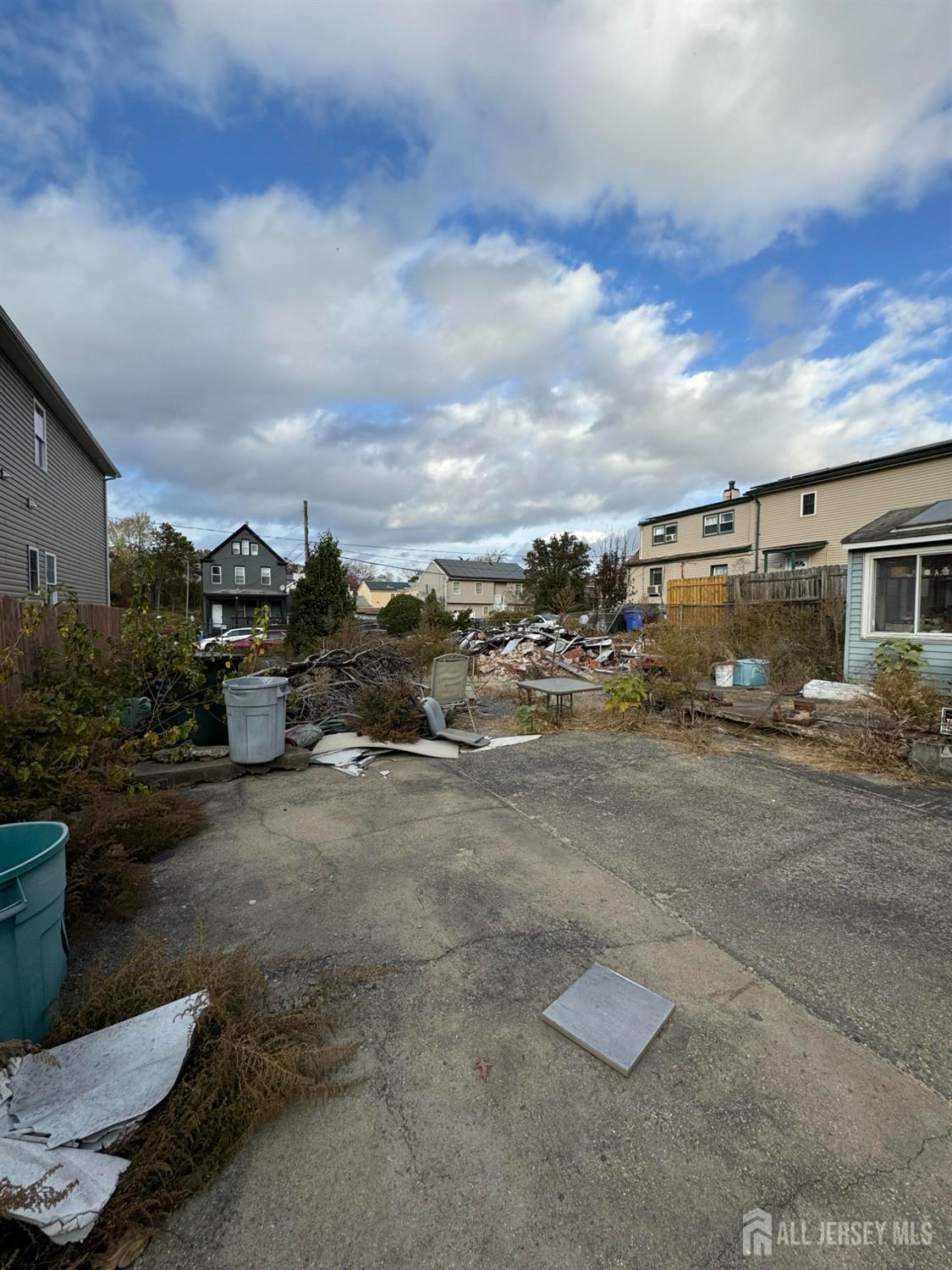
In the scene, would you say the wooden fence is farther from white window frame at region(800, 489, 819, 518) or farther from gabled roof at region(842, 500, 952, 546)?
white window frame at region(800, 489, 819, 518)

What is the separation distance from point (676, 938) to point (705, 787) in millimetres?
2676

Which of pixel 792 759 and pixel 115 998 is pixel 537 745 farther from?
pixel 115 998

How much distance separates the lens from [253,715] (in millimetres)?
5332

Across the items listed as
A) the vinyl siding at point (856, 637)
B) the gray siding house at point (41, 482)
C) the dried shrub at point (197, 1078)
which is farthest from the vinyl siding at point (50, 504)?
the vinyl siding at point (856, 637)

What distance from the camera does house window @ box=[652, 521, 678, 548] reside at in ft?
87.9

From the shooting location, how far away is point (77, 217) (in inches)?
331

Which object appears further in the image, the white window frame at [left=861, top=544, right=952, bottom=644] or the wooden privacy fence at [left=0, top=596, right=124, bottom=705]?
the white window frame at [left=861, top=544, right=952, bottom=644]

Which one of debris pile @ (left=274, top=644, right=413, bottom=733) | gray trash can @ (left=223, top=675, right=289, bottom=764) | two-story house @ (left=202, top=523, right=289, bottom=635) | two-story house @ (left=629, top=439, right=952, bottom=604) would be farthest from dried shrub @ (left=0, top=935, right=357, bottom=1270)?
two-story house @ (left=202, top=523, right=289, bottom=635)

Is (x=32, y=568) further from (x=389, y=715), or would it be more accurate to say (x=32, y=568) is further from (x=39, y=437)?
(x=389, y=715)

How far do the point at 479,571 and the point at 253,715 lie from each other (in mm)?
48240

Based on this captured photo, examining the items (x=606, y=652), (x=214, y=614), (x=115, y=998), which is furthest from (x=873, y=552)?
(x=214, y=614)

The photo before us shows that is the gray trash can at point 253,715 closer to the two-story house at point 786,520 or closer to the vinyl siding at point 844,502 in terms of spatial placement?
the two-story house at point 786,520

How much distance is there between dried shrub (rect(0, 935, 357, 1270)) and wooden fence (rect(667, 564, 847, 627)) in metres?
12.1

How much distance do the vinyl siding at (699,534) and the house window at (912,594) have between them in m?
15.4
